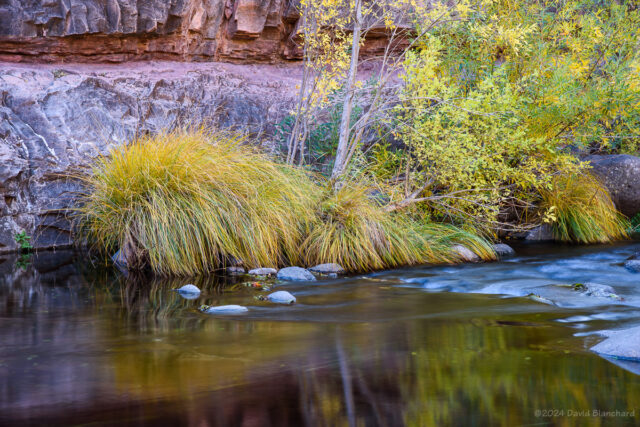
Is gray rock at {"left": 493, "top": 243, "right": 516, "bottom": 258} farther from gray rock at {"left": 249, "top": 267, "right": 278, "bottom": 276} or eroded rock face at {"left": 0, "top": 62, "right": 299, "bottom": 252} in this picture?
eroded rock face at {"left": 0, "top": 62, "right": 299, "bottom": 252}

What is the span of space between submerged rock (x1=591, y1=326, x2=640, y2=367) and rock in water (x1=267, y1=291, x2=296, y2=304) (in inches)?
94.0

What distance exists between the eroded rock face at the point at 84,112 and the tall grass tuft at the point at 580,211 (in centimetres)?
461

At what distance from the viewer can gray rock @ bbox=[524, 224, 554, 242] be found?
9508 millimetres

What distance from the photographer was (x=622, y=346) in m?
3.47

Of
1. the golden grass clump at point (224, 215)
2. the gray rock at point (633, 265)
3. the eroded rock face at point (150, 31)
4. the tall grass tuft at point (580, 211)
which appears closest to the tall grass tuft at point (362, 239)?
the golden grass clump at point (224, 215)

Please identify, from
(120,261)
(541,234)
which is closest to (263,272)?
(120,261)

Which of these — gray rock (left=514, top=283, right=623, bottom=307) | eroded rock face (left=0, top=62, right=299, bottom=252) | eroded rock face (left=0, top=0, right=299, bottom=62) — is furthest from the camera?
eroded rock face (left=0, top=0, right=299, bottom=62)

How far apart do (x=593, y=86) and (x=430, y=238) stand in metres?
3.40

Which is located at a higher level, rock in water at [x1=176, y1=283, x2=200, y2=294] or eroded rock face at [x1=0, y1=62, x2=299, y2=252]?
eroded rock face at [x1=0, y1=62, x2=299, y2=252]

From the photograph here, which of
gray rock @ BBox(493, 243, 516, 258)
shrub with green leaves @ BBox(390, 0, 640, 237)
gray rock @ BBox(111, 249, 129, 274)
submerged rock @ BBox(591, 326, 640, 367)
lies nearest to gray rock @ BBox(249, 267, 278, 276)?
gray rock @ BBox(111, 249, 129, 274)

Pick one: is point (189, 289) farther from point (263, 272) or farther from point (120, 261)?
point (120, 261)

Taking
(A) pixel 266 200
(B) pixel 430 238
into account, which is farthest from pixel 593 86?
(A) pixel 266 200

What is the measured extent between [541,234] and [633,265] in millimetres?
2742

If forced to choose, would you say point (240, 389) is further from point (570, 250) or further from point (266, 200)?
point (570, 250)
